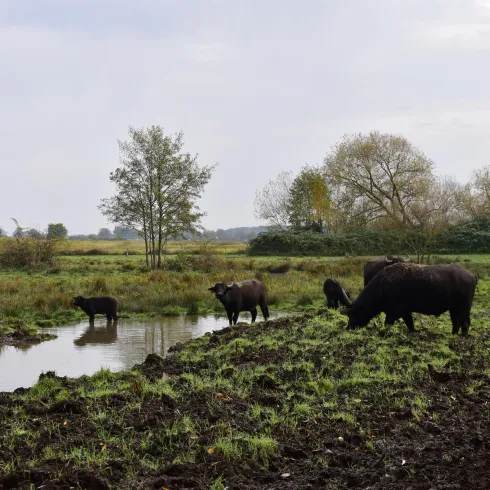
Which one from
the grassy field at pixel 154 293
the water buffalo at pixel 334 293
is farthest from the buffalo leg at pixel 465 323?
the grassy field at pixel 154 293

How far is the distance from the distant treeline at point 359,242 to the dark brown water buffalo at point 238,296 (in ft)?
96.1

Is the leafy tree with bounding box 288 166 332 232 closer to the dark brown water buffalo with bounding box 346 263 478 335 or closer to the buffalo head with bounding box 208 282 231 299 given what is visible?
the buffalo head with bounding box 208 282 231 299

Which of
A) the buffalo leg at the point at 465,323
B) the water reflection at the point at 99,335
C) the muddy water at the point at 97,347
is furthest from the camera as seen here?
the water reflection at the point at 99,335

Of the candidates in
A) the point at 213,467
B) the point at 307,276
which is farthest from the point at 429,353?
the point at 307,276

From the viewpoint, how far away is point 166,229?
134ft

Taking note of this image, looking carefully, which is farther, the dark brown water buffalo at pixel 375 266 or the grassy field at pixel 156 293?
the grassy field at pixel 156 293

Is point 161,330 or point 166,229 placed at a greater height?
point 166,229

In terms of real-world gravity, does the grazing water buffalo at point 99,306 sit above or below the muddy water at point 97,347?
above

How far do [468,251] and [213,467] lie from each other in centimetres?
4799

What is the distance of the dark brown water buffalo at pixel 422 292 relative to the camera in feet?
45.6

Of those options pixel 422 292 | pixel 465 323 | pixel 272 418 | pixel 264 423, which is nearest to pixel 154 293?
pixel 422 292

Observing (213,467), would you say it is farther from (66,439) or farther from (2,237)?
(2,237)

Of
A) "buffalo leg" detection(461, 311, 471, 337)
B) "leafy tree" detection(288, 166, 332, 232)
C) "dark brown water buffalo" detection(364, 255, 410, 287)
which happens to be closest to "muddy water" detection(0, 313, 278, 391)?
"dark brown water buffalo" detection(364, 255, 410, 287)

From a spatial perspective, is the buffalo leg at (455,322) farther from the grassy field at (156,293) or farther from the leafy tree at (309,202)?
the leafy tree at (309,202)
